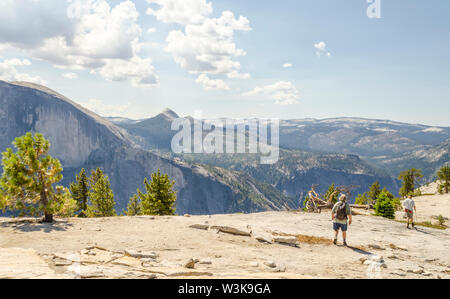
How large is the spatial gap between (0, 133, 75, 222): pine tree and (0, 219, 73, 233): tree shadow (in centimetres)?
65

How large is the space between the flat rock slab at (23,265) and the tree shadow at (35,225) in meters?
4.80

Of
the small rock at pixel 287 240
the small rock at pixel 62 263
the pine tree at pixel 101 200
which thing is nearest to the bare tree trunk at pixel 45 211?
the small rock at pixel 62 263

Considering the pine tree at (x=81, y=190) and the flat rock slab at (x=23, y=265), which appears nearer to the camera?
the flat rock slab at (x=23, y=265)

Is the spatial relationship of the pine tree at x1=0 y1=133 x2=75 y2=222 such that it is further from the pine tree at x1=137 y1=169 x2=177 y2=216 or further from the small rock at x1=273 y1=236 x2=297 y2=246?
the pine tree at x1=137 y1=169 x2=177 y2=216

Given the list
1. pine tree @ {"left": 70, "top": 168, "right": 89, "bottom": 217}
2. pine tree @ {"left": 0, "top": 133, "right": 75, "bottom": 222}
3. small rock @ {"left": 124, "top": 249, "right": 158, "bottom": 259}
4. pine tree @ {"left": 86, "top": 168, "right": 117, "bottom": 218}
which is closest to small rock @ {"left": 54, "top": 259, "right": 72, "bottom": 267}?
small rock @ {"left": 124, "top": 249, "right": 158, "bottom": 259}

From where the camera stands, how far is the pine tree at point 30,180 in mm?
16734

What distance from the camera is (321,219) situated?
23938 millimetres

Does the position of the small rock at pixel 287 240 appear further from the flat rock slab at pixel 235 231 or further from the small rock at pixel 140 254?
the small rock at pixel 140 254

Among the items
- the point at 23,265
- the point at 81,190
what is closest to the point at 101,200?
the point at 81,190

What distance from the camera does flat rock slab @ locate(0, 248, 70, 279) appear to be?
7.12 meters

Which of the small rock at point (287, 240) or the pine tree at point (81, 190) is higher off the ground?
the small rock at point (287, 240)

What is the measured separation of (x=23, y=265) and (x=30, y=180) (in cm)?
→ 1060
